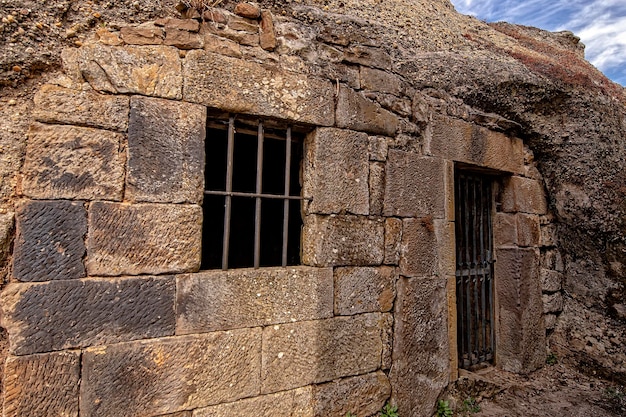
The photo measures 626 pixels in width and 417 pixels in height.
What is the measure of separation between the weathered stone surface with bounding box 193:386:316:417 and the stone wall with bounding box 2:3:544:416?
0.01m

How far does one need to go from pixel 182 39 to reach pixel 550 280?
14.3 feet

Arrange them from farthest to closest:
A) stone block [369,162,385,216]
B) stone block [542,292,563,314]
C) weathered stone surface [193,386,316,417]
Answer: stone block [542,292,563,314], stone block [369,162,385,216], weathered stone surface [193,386,316,417]

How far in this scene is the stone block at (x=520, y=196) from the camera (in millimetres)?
3918

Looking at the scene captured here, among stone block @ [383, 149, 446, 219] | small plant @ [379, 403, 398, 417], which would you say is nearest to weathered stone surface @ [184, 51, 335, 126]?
stone block @ [383, 149, 446, 219]

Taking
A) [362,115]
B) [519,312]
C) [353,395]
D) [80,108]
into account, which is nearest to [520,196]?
[519,312]

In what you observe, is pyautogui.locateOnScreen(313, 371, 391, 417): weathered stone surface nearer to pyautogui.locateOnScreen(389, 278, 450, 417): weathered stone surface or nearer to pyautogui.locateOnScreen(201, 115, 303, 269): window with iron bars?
pyautogui.locateOnScreen(389, 278, 450, 417): weathered stone surface

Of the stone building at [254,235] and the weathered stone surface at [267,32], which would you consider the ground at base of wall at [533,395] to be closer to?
the stone building at [254,235]

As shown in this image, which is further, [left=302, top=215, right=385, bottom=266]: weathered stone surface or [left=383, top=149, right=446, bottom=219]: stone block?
[left=383, top=149, right=446, bottom=219]: stone block

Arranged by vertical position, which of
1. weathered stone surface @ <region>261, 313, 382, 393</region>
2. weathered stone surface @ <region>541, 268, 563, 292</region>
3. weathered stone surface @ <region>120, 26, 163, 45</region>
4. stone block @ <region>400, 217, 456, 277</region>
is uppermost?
weathered stone surface @ <region>120, 26, 163, 45</region>

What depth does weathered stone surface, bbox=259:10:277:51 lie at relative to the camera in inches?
104

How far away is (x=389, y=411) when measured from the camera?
283 centimetres

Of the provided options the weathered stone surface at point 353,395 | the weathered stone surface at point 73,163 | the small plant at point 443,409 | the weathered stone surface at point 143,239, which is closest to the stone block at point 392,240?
the weathered stone surface at point 353,395

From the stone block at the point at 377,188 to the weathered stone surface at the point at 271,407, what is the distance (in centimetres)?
144

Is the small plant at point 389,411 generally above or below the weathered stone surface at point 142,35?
below
